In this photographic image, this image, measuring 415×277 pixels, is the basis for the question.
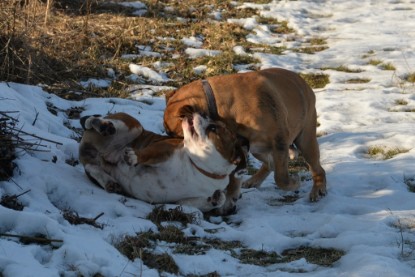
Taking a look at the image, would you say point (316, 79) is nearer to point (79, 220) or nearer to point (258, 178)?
point (258, 178)

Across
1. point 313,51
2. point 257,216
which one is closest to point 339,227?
point 257,216

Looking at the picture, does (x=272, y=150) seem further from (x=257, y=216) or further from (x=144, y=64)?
(x=144, y=64)

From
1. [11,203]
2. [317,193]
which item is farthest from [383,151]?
[11,203]

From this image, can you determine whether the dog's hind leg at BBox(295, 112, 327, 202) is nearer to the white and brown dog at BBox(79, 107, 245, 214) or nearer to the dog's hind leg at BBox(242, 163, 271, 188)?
the dog's hind leg at BBox(242, 163, 271, 188)

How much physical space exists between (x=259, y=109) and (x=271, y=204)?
100 centimetres

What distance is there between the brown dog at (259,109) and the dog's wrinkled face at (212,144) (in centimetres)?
24

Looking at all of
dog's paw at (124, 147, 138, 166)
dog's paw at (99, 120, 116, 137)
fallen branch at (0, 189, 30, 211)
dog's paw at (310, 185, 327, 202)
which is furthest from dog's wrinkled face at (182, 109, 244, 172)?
fallen branch at (0, 189, 30, 211)

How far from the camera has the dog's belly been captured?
5.46 metres

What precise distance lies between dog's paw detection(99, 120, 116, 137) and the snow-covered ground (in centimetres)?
43

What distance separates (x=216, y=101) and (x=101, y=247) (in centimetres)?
215

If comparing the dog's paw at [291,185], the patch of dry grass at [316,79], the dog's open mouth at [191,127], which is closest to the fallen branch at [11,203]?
the dog's open mouth at [191,127]

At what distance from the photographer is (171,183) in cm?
547

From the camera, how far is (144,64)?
1059 centimetres

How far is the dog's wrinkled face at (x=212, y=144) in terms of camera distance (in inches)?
209
